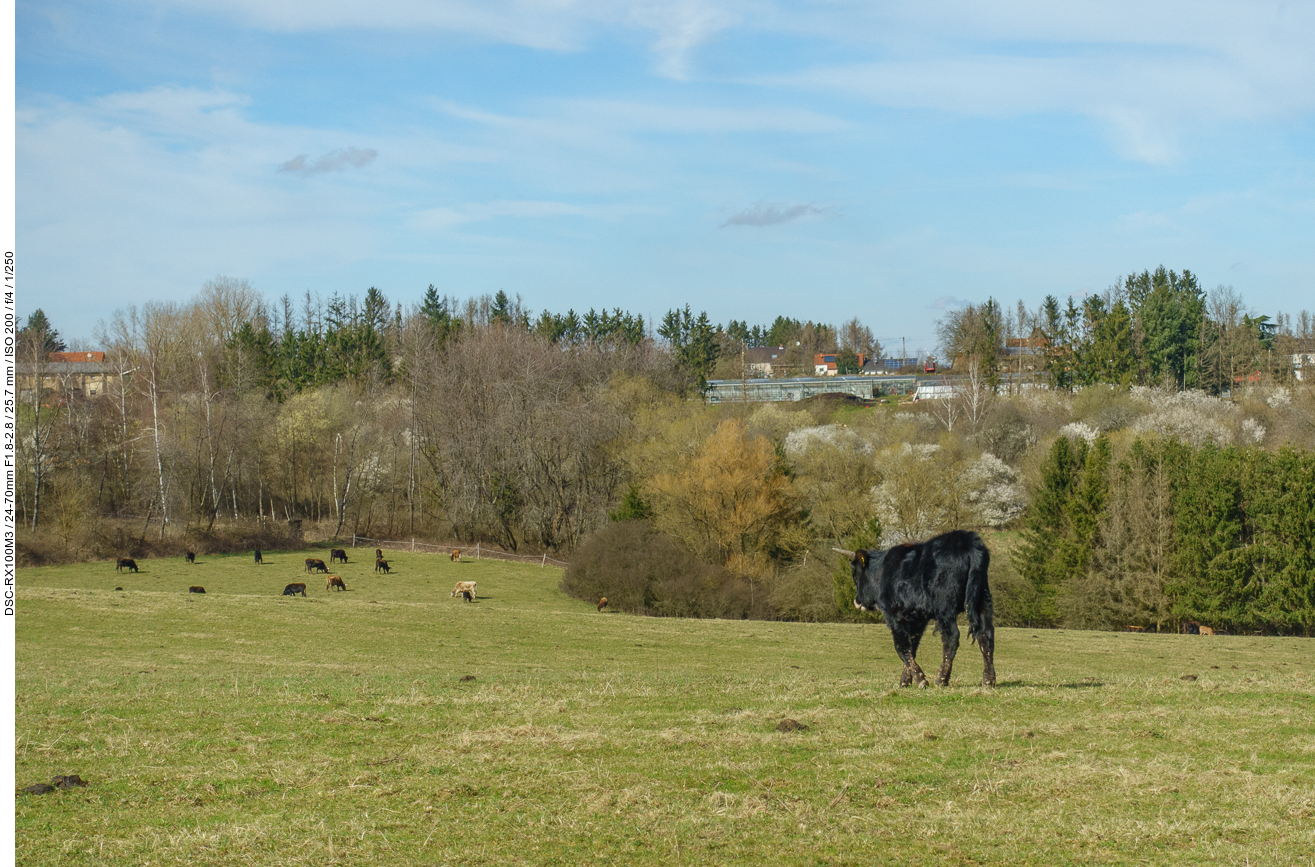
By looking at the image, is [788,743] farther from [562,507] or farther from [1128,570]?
[562,507]

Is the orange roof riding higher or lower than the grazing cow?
higher

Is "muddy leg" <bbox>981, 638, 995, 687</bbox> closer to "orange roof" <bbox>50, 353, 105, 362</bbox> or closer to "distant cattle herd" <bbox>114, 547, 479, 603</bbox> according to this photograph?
"distant cattle herd" <bbox>114, 547, 479, 603</bbox>

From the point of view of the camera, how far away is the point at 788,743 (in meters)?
8.88

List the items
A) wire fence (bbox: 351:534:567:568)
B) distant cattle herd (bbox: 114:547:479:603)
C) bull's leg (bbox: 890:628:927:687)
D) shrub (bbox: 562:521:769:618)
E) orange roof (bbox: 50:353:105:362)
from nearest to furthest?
bull's leg (bbox: 890:628:927:687) → distant cattle herd (bbox: 114:547:479:603) → shrub (bbox: 562:521:769:618) → wire fence (bbox: 351:534:567:568) → orange roof (bbox: 50:353:105:362)

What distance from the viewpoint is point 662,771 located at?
7965 millimetres

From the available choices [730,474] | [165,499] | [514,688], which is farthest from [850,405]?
[514,688]

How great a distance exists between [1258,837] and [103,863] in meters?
7.15

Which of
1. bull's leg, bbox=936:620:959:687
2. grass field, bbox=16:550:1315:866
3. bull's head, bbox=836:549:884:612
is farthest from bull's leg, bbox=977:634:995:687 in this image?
bull's head, bbox=836:549:884:612

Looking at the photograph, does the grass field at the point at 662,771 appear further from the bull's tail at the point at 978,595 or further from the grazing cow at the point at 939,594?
the bull's tail at the point at 978,595

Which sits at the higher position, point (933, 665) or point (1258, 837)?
point (1258, 837)

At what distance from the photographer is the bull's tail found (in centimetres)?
1203

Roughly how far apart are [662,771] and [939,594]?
5474 millimetres

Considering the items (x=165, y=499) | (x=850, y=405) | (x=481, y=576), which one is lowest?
(x=481, y=576)

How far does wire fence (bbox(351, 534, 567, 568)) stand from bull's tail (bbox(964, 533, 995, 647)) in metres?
50.7
